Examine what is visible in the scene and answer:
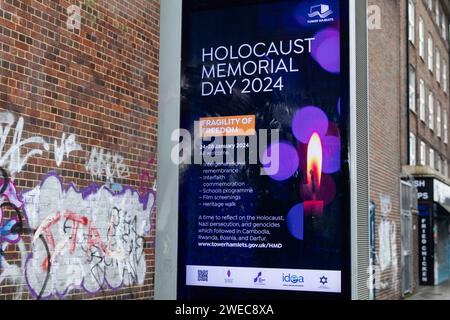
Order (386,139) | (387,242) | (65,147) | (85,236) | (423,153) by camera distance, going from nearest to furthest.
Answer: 1. (65,147)
2. (85,236)
3. (387,242)
4. (386,139)
5. (423,153)

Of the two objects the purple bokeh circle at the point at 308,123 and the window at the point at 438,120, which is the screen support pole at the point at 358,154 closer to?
Answer: the purple bokeh circle at the point at 308,123

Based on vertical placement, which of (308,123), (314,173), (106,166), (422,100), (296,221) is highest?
(422,100)

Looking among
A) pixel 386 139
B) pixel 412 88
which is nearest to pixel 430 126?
pixel 412 88

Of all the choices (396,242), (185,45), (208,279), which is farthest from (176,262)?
(396,242)

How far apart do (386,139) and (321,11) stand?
1001 centimetres

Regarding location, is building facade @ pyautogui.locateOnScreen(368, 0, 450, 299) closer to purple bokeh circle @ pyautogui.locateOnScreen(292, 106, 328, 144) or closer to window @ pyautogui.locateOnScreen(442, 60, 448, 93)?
window @ pyautogui.locateOnScreen(442, 60, 448, 93)

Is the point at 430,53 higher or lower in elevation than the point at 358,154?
higher

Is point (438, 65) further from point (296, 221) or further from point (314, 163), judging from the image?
point (296, 221)

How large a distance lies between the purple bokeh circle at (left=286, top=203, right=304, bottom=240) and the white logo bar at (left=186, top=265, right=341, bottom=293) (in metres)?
0.42

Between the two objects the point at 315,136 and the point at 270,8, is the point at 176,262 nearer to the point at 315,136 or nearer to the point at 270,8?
the point at 315,136

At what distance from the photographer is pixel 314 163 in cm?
693

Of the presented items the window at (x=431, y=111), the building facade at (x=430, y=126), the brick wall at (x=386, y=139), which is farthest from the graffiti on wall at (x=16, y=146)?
the window at (x=431, y=111)

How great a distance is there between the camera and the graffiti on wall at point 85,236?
6.34m

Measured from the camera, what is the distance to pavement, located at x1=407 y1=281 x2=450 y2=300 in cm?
1806
